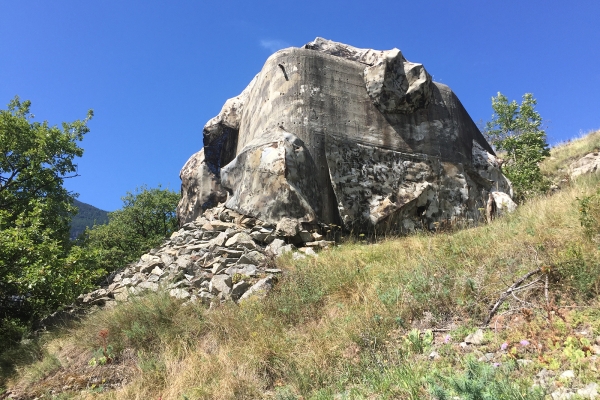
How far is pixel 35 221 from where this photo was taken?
25.4 feet

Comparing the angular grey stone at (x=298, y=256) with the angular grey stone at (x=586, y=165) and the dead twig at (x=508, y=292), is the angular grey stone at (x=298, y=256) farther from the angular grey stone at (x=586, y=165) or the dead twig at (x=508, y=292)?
the angular grey stone at (x=586, y=165)

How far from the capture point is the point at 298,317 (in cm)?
487

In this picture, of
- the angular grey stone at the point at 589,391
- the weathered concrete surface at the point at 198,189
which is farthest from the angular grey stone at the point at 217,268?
the weathered concrete surface at the point at 198,189

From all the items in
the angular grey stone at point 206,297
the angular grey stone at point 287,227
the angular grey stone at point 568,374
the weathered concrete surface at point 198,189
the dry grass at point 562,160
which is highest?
the dry grass at point 562,160

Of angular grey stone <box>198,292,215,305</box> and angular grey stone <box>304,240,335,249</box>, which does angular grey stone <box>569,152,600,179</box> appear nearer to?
angular grey stone <box>304,240,335,249</box>

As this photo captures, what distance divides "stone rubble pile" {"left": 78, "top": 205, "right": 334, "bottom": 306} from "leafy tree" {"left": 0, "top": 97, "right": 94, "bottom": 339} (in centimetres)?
89

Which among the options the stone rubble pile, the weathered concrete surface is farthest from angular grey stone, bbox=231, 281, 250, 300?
the weathered concrete surface

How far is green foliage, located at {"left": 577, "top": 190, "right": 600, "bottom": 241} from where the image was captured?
422 cm

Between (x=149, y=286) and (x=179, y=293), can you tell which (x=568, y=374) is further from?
(x=149, y=286)

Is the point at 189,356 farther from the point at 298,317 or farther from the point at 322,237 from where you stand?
the point at 322,237

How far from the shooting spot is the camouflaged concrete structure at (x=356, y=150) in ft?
28.2

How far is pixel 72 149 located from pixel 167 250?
650 centimetres

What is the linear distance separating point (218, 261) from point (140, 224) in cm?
1604

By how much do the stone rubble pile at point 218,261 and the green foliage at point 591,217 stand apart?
4.09 meters
